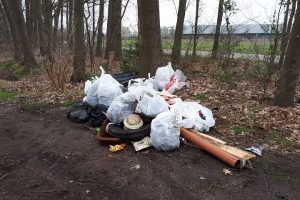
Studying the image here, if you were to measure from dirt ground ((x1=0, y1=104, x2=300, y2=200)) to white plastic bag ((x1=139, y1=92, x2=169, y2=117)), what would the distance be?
0.66 metres

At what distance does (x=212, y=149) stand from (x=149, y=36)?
379 cm

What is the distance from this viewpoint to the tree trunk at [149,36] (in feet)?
25.2

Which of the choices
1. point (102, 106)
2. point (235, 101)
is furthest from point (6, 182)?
point (235, 101)

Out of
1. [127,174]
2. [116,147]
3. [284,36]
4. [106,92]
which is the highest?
[284,36]

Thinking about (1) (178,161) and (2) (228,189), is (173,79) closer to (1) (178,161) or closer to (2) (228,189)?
(1) (178,161)

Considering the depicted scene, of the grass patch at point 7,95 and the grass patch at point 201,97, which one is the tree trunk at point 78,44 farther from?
the grass patch at point 201,97

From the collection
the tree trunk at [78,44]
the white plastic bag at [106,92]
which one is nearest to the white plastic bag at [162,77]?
the white plastic bag at [106,92]

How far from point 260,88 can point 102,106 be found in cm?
467

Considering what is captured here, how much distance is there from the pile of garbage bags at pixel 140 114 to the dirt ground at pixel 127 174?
0.28m

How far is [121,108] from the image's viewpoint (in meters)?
5.79

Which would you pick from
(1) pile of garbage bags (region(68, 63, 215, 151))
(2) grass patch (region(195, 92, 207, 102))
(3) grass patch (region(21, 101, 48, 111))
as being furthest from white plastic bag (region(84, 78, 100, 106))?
(2) grass patch (region(195, 92, 207, 102))

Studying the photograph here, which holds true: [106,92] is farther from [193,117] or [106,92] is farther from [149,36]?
[149,36]

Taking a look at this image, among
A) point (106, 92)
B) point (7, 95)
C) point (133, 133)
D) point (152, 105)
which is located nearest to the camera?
point (133, 133)

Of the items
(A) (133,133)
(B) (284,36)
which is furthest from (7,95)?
(B) (284,36)
